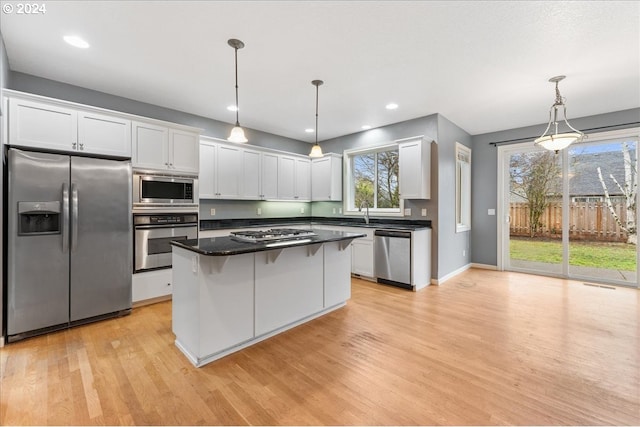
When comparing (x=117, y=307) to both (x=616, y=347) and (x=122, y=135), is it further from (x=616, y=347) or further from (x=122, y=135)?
(x=616, y=347)

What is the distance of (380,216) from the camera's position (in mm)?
5203

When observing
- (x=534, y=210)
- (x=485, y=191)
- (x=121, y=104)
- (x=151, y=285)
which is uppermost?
(x=121, y=104)

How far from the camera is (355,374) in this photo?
6.94 feet

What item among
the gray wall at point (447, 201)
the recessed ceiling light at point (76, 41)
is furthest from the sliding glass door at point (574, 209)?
the recessed ceiling light at point (76, 41)

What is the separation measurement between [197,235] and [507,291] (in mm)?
4631

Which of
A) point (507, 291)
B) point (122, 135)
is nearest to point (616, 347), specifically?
point (507, 291)

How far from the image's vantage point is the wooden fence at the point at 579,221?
4629mm

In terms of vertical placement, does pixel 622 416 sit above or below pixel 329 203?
below

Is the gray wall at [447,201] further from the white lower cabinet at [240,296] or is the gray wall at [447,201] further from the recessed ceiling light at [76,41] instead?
the recessed ceiling light at [76,41]

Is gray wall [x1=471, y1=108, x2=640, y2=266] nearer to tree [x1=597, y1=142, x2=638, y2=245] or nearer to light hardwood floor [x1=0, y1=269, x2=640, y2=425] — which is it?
tree [x1=597, y1=142, x2=638, y2=245]

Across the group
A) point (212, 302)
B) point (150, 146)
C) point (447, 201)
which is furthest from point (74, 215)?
point (447, 201)

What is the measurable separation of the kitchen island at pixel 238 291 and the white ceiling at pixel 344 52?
5.96 ft

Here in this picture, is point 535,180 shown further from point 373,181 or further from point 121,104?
point 121,104

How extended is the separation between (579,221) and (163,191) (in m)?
6.71
